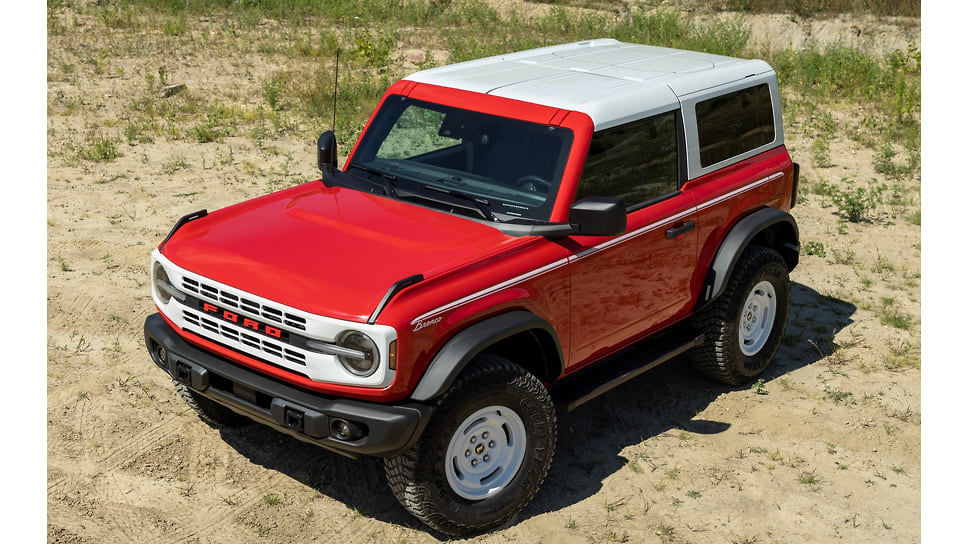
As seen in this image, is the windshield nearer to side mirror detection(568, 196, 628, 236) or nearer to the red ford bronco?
the red ford bronco

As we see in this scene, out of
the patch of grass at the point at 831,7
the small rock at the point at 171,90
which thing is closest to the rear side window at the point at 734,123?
the small rock at the point at 171,90

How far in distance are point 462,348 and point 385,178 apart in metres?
1.53

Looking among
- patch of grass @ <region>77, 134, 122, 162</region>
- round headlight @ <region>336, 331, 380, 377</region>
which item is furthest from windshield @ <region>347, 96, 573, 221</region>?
patch of grass @ <region>77, 134, 122, 162</region>

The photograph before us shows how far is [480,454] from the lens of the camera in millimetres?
5031

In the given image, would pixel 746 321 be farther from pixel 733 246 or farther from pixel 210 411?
pixel 210 411

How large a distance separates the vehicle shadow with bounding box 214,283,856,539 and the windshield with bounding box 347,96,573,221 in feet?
5.14

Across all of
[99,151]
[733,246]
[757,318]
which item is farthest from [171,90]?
[733,246]

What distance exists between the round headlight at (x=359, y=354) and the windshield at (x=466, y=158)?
3.75ft

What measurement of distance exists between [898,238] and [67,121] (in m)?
9.57

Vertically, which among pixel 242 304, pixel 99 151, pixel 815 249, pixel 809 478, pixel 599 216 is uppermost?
pixel 599 216

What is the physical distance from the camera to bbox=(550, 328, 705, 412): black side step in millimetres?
5535

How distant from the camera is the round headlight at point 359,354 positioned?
4422mm

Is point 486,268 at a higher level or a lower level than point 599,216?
lower

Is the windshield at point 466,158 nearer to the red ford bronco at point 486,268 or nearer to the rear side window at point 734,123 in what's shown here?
the red ford bronco at point 486,268
